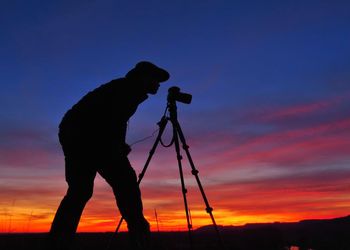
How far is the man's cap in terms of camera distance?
6.18m

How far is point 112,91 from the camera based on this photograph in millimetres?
5906

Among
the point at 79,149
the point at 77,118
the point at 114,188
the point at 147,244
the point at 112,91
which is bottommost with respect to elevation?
the point at 147,244

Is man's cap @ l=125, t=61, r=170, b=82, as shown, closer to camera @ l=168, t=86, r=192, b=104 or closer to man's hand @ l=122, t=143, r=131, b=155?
camera @ l=168, t=86, r=192, b=104

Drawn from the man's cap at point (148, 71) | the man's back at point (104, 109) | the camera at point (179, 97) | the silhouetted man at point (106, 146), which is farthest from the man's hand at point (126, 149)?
the camera at point (179, 97)

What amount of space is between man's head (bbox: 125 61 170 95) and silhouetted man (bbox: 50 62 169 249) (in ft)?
0.05

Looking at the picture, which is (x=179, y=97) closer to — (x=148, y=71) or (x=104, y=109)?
(x=148, y=71)

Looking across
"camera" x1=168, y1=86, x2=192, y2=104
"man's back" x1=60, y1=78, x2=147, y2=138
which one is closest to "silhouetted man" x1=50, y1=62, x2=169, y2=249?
"man's back" x1=60, y1=78, x2=147, y2=138

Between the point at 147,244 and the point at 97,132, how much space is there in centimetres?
165

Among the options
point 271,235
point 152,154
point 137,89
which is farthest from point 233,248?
point 137,89

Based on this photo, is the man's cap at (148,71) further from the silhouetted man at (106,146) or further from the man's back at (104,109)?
the man's back at (104,109)

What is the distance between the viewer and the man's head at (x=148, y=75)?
6.13 meters

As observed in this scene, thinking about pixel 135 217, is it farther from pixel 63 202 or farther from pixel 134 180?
pixel 63 202

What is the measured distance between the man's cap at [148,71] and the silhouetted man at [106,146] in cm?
3

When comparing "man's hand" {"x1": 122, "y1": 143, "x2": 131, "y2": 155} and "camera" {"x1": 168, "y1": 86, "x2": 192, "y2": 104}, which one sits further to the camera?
"camera" {"x1": 168, "y1": 86, "x2": 192, "y2": 104}
